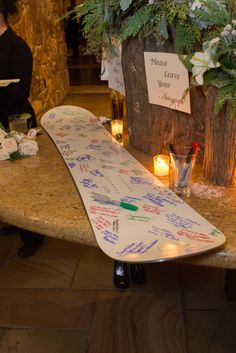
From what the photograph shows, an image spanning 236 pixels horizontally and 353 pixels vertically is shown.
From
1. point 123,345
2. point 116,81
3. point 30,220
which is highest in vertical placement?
point 116,81

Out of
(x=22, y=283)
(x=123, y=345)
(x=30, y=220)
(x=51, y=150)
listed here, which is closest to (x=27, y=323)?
(x=22, y=283)

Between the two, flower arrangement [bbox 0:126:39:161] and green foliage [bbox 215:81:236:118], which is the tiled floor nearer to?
flower arrangement [bbox 0:126:39:161]

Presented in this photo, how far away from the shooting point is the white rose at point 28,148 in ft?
4.02

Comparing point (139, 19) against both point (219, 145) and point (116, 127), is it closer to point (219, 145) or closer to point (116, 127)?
point (219, 145)

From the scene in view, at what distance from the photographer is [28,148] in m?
1.23

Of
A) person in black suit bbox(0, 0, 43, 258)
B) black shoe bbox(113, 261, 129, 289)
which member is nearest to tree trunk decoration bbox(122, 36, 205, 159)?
black shoe bbox(113, 261, 129, 289)

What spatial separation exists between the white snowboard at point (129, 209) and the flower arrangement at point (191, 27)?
0.86ft

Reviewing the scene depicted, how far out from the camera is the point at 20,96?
6.86 ft

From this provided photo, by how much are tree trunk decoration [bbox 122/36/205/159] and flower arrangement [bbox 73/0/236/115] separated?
0.20ft

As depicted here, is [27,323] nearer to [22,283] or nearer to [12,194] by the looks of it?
[22,283]

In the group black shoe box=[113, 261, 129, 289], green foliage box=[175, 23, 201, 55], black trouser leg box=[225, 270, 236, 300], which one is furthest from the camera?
black shoe box=[113, 261, 129, 289]

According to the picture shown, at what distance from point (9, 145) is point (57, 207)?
1.30 ft

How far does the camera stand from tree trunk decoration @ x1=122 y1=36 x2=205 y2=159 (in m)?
1.02

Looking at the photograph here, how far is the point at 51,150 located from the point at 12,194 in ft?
1.06
